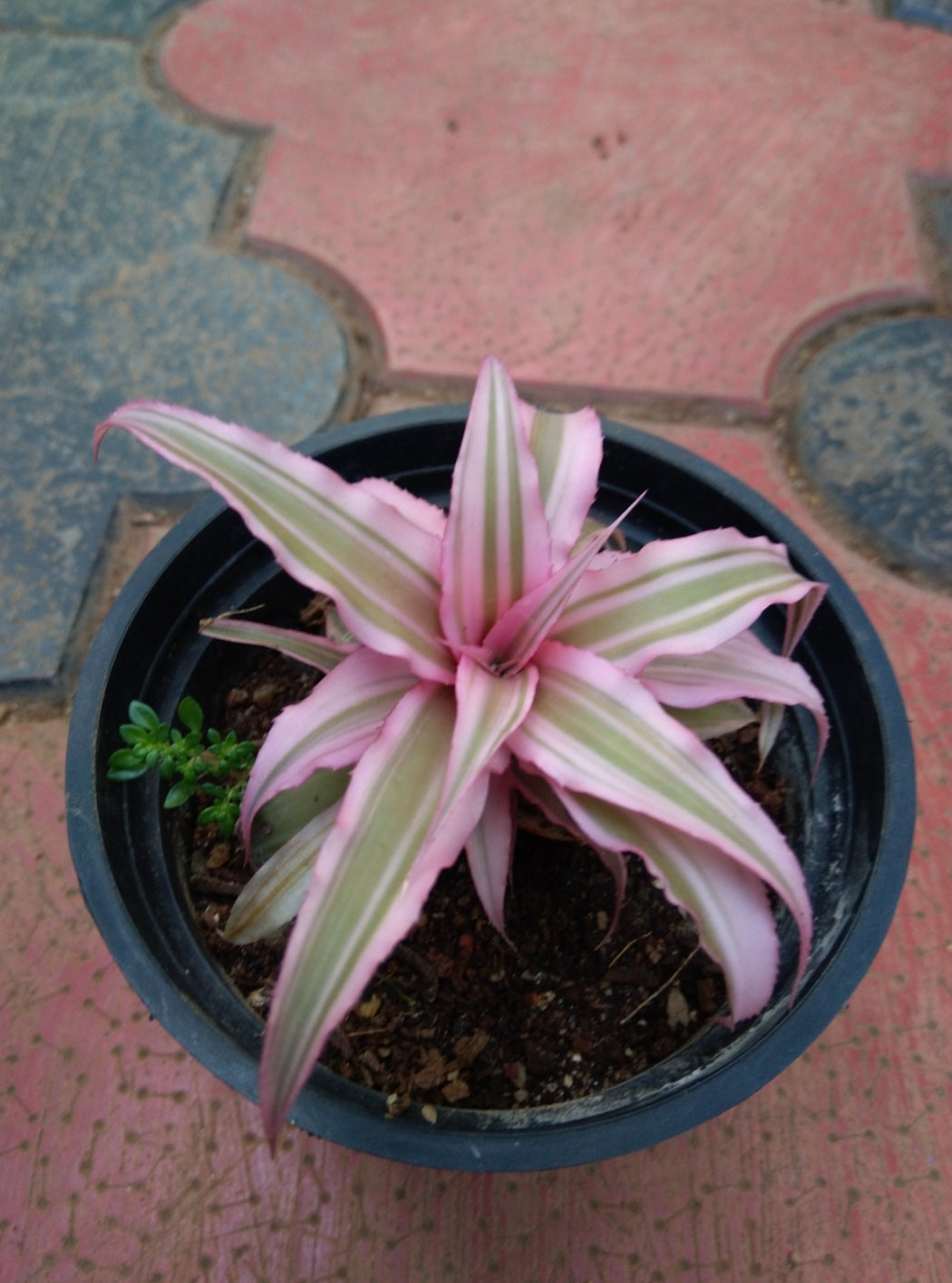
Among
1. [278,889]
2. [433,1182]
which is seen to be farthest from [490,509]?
[433,1182]

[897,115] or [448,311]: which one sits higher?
[897,115]

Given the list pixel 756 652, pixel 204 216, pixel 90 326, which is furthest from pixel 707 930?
pixel 204 216

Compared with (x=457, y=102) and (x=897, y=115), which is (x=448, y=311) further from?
(x=897, y=115)

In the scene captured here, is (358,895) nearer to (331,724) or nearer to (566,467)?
(331,724)

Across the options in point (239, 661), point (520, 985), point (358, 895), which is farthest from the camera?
point (239, 661)

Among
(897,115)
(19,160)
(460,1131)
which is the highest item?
(897,115)

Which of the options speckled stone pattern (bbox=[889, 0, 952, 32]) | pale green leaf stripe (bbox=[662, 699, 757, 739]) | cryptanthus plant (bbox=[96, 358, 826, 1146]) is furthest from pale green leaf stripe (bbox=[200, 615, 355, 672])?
speckled stone pattern (bbox=[889, 0, 952, 32])

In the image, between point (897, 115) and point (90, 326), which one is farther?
point (897, 115)
